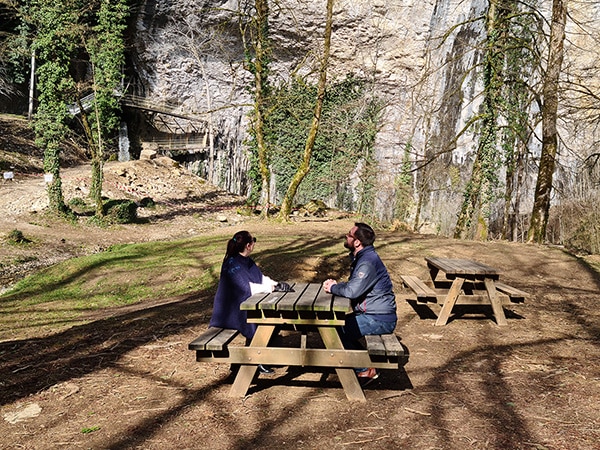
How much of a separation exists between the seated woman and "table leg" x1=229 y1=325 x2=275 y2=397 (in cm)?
37

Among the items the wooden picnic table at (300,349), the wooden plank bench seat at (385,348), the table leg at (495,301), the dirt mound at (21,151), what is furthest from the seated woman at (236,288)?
the dirt mound at (21,151)

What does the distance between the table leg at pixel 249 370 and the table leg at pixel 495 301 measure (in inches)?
139

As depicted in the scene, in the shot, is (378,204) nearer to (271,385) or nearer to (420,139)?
(420,139)

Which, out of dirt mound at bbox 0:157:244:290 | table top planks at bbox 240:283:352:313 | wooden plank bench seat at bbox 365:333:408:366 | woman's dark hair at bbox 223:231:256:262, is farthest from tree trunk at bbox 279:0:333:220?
wooden plank bench seat at bbox 365:333:408:366

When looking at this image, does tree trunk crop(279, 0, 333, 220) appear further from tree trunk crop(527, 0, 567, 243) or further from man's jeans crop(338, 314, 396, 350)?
man's jeans crop(338, 314, 396, 350)

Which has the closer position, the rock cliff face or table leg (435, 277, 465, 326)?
Answer: table leg (435, 277, 465, 326)

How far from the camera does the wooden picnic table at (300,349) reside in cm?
396

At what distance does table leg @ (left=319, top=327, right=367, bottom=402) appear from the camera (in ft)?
13.5

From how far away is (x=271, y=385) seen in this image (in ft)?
14.8

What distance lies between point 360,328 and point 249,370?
1.05 meters

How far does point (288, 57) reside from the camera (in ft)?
127

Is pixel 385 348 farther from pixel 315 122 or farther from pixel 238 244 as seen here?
pixel 315 122

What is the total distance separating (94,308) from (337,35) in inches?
1351

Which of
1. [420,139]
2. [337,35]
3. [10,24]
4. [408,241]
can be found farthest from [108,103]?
[420,139]
